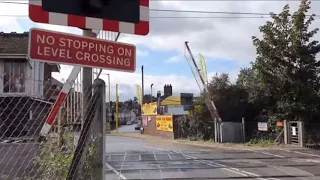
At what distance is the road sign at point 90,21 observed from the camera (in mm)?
3203

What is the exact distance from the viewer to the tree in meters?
27.9

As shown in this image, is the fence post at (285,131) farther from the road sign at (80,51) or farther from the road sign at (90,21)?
the road sign at (80,51)

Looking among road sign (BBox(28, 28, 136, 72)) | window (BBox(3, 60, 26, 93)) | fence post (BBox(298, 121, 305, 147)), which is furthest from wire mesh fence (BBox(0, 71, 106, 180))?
fence post (BBox(298, 121, 305, 147))

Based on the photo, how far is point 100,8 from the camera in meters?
3.38

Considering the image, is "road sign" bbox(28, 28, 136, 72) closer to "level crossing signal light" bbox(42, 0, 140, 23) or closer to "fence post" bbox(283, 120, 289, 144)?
"level crossing signal light" bbox(42, 0, 140, 23)

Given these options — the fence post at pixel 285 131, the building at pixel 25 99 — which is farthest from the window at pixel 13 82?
the fence post at pixel 285 131

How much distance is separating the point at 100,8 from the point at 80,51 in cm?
43

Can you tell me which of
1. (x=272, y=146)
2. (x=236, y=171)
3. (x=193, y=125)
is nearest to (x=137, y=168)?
(x=236, y=171)

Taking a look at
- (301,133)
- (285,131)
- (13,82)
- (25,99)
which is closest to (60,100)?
(25,99)

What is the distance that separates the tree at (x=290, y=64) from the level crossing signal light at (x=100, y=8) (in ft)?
84.1

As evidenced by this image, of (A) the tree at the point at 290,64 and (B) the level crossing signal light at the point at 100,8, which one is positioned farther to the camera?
(A) the tree at the point at 290,64

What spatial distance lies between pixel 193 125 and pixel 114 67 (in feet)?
104

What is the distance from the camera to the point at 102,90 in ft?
11.5

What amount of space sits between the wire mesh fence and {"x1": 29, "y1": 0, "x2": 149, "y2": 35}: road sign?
0.50m
